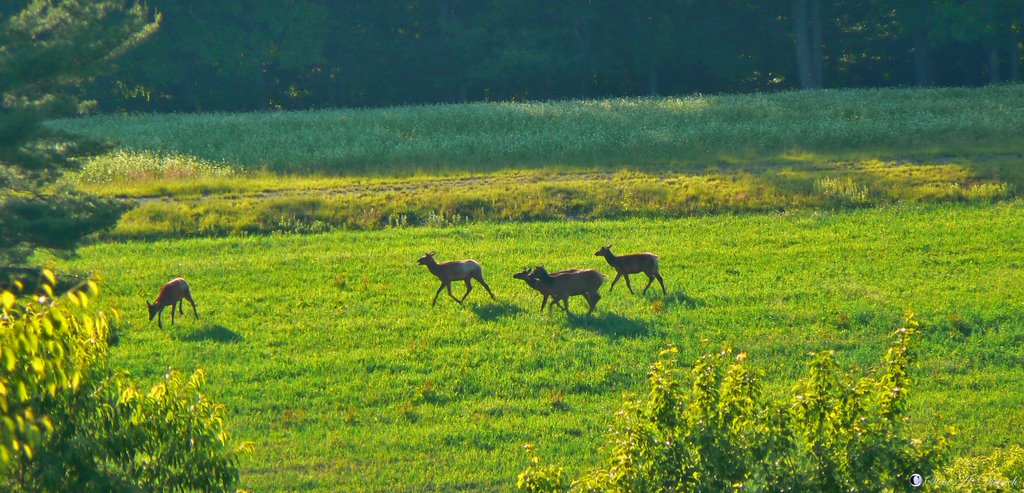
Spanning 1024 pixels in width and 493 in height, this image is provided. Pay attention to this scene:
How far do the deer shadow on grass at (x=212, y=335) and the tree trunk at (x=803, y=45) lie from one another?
55431mm

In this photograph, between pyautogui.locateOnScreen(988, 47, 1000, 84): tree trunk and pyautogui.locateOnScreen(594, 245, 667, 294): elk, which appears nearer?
pyautogui.locateOnScreen(594, 245, 667, 294): elk

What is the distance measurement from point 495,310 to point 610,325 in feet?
6.87

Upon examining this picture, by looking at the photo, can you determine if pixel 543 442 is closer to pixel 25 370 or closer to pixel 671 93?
pixel 25 370

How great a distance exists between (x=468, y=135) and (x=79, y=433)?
3759 centimetres

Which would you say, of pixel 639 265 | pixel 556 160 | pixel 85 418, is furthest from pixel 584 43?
pixel 85 418

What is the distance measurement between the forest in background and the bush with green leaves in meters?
61.8

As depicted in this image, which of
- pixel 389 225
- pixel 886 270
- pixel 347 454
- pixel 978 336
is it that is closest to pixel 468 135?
pixel 389 225

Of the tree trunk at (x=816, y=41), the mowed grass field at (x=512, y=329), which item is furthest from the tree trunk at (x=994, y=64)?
the mowed grass field at (x=512, y=329)

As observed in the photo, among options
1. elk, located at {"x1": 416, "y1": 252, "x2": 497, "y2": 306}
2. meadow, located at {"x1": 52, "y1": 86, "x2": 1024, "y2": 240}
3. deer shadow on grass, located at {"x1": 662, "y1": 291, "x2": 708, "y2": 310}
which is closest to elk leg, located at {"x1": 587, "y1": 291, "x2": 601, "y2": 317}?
deer shadow on grass, located at {"x1": 662, "y1": 291, "x2": 708, "y2": 310}

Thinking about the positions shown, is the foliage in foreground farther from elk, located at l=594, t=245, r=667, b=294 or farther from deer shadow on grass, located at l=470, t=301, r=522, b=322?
elk, located at l=594, t=245, r=667, b=294

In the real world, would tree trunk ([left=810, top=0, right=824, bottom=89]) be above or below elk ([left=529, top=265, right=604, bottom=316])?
above

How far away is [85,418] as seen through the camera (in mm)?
6711

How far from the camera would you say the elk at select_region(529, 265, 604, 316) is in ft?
55.0

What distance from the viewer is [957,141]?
3731 cm
